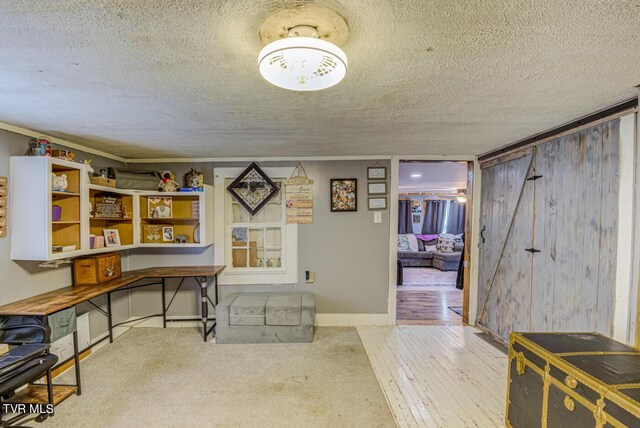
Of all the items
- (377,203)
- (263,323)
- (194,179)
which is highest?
(194,179)

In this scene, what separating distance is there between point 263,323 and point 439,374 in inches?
70.7

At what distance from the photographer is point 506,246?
3.12 m

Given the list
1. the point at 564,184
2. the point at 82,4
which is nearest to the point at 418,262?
the point at 564,184

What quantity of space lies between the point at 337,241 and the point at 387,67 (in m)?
2.60

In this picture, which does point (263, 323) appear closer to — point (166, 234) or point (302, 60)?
point (166, 234)

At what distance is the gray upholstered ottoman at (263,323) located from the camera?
318cm

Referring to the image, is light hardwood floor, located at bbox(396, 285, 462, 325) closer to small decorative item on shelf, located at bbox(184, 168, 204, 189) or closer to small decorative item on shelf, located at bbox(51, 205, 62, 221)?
small decorative item on shelf, located at bbox(184, 168, 204, 189)

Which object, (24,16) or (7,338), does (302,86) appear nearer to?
(24,16)

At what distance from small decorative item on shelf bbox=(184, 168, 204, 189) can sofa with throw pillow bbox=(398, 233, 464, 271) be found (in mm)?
5726

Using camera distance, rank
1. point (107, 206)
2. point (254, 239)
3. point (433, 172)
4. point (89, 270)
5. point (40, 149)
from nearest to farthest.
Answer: point (40, 149), point (89, 270), point (107, 206), point (254, 239), point (433, 172)

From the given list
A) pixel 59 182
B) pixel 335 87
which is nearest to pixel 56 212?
pixel 59 182

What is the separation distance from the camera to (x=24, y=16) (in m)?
1.03

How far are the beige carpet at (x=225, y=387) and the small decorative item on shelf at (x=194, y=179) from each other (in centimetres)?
179

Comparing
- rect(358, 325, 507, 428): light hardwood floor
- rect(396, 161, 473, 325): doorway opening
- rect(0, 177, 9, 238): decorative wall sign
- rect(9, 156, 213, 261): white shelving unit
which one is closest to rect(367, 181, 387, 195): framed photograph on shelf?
rect(396, 161, 473, 325): doorway opening
